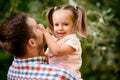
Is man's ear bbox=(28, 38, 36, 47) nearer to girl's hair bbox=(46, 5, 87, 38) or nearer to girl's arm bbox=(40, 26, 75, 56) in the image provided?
girl's arm bbox=(40, 26, 75, 56)

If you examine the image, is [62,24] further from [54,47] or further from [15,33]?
[15,33]

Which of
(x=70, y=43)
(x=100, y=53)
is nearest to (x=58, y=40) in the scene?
(x=70, y=43)

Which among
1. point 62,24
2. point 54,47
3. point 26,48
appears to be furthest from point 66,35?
point 26,48

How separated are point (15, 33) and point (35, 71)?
0.27 m

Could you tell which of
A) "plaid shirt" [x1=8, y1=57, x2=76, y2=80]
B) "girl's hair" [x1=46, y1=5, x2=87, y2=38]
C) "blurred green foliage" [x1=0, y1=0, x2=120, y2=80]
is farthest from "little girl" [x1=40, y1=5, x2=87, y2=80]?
"blurred green foliage" [x1=0, y1=0, x2=120, y2=80]

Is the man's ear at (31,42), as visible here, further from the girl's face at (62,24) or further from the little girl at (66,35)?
the girl's face at (62,24)

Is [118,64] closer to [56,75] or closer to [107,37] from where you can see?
[107,37]

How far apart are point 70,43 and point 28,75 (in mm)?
355

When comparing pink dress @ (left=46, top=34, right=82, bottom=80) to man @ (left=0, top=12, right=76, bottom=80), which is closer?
man @ (left=0, top=12, right=76, bottom=80)

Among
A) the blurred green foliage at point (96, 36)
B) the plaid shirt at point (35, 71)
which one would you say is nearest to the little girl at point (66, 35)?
the plaid shirt at point (35, 71)

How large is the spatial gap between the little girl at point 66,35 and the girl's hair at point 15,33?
0.43 feet

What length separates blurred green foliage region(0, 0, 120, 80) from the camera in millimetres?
6402

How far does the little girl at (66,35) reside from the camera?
11.3 feet

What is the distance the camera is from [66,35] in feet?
11.6
